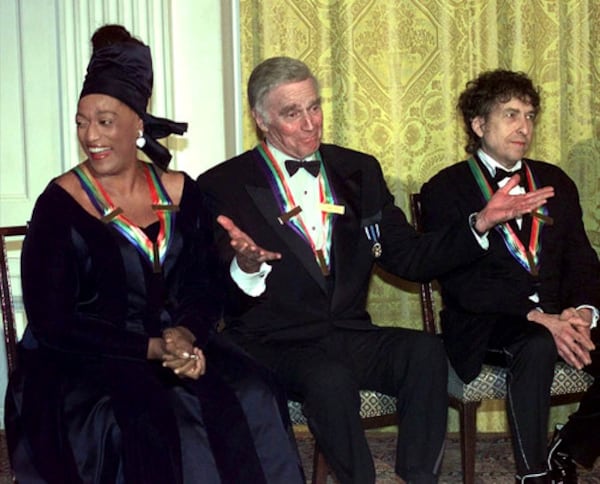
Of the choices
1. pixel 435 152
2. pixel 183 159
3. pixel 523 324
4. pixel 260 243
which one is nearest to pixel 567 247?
pixel 523 324

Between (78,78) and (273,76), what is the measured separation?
48.8 inches

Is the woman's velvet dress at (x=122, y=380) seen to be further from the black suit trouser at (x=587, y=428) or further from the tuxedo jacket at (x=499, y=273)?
the black suit trouser at (x=587, y=428)

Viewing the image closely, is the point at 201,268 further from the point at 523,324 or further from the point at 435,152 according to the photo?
the point at 435,152

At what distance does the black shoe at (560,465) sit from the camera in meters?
4.00

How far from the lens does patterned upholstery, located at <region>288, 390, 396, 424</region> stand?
377 cm

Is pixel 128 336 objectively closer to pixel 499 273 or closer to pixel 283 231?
pixel 283 231

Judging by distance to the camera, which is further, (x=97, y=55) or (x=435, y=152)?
(x=435, y=152)

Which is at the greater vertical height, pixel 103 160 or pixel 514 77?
pixel 514 77

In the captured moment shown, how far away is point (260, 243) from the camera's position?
392cm

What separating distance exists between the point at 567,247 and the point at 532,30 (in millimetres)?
1128

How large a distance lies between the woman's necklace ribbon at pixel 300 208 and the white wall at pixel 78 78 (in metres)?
0.87

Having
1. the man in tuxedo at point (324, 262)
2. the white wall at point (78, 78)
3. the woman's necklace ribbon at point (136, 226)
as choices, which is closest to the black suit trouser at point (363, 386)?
the man in tuxedo at point (324, 262)

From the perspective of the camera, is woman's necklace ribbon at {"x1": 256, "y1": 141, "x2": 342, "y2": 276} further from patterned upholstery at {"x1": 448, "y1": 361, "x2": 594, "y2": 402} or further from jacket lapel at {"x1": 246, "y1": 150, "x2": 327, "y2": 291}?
patterned upholstery at {"x1": 448, "y1": 361, "x2": 594, "y2": 402}

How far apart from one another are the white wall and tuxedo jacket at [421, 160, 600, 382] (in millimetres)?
1083
